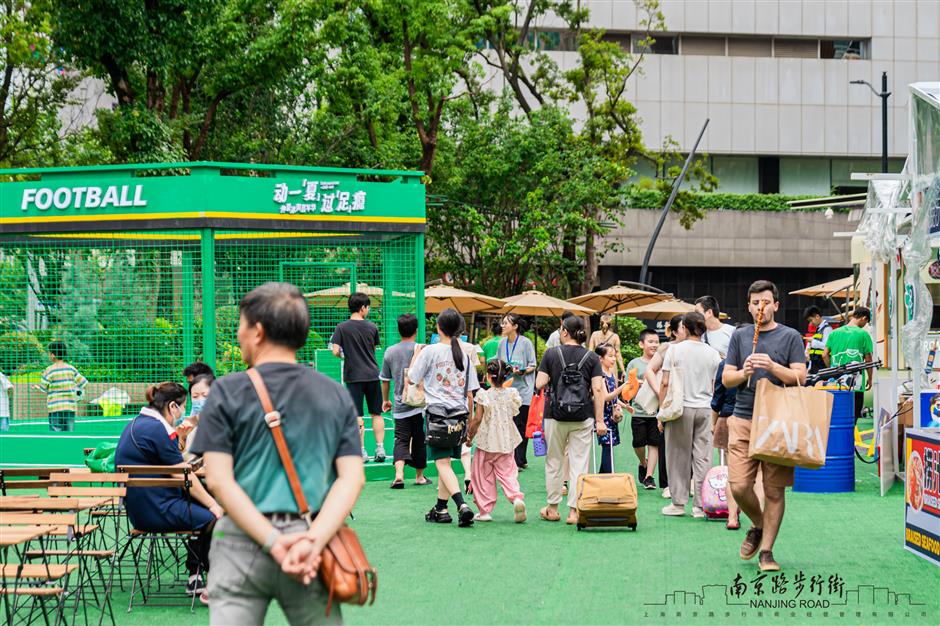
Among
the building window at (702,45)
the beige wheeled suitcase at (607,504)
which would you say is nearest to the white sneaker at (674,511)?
the beige wheeled suitcase at (607,504)

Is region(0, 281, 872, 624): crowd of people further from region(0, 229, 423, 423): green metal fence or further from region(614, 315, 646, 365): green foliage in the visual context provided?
region(614, 315, 646, 365): green foliage

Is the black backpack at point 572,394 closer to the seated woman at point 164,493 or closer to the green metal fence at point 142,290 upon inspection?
the seated woman at point 164,493

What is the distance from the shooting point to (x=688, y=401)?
412 inches

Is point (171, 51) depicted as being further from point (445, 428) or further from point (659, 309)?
point (445, 428)

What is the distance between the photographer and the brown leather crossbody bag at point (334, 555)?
12.3 ft

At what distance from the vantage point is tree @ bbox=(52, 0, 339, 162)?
22.2 metres

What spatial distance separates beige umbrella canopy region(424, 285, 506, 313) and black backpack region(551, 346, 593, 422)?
12.4 metres

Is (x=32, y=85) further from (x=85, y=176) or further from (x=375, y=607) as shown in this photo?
(x=375, y=607)

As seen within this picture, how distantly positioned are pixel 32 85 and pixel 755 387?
24.0m

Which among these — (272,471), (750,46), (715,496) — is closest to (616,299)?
(715,496)

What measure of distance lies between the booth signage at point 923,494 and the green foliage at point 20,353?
1023 cm

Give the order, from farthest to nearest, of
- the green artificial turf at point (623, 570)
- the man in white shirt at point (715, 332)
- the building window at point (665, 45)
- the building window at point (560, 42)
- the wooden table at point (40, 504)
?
the building window at point (665, 45), the building window at point (560, 42), the man in white shirt at point (715, 332), the green artificial turf at point (623, 570), the wooden table at point (40, 504)

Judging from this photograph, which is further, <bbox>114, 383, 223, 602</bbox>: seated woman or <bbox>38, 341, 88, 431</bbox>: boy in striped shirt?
<bbox>38, 341, 88, 431</bbox>: boy in striped shirt

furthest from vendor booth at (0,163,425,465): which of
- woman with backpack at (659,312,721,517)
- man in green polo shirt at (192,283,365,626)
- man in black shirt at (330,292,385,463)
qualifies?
man in green polo shirt at (192,283,365,626)
